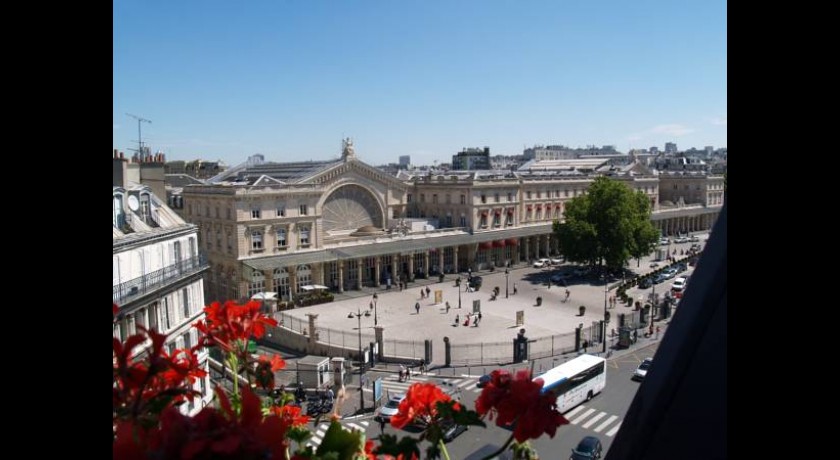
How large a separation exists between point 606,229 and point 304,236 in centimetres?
2818

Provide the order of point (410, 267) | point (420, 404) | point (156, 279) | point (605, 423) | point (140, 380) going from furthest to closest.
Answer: point (410, 267), point (605, 423), point (156, 279), point (420, 404), point (140, 380)

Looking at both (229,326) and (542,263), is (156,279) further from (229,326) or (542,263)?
(542,263)

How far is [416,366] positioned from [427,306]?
48.8 ft

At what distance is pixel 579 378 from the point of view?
27.0 metres

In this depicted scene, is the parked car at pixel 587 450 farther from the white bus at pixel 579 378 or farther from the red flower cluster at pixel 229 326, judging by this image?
the red flower cluster at pixel 229 326

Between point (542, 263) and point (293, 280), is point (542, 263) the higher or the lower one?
the lower one

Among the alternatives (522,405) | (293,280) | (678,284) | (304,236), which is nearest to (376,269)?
(304,236)

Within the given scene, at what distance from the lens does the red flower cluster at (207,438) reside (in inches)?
81.4

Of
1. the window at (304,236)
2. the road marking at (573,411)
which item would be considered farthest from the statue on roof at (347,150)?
the road marking at (573,411)

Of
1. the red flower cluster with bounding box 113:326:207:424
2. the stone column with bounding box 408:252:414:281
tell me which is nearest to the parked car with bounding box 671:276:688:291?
the stone column with bounding box 408:252:414:281

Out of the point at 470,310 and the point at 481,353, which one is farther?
the point at 470,310

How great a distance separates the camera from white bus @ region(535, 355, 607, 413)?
26.3 metres

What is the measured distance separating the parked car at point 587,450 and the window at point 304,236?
38197 mm
